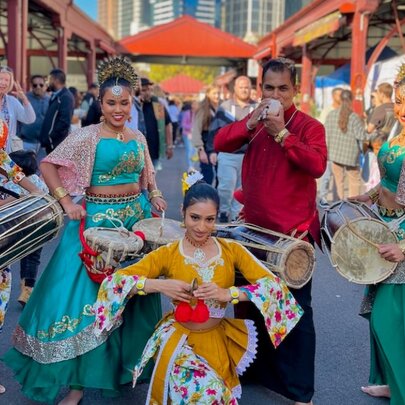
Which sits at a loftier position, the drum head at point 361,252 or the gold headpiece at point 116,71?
the gold headpiece at point 116,71

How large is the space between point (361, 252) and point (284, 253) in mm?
406

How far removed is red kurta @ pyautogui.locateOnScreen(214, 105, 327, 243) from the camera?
3.52 m

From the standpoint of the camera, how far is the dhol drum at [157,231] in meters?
3.38

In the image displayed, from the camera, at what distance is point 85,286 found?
3.50 meters

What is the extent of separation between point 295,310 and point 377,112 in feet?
21.9

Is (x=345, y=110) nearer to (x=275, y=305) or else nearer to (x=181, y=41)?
(x=275, y=305)

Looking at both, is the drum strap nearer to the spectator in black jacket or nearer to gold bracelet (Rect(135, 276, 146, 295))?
gold bracelet (Rect(135, 276, 146, 295))

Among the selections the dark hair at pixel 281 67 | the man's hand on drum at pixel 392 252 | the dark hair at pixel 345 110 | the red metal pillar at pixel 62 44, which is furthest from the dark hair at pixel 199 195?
the red metal pillar at pixel 62 44

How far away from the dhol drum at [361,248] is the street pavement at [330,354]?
2.76ft

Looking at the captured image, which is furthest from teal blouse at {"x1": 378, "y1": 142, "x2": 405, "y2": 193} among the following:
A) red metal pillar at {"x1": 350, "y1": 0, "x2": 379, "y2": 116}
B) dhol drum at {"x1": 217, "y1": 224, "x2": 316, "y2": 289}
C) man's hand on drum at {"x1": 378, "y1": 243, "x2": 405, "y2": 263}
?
red metal pillar at {"x1": 350, "y1": 0, "x2": 379, "y2": 116}

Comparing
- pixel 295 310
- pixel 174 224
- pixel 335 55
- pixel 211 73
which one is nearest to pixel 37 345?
pixel 174 224

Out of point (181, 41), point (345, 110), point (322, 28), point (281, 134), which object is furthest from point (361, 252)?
point (181, 41)

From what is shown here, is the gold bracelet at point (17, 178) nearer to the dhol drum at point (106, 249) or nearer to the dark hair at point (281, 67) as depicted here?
the dhol drum at point (106, 249)

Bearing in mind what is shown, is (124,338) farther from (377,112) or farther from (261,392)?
(377,112)
